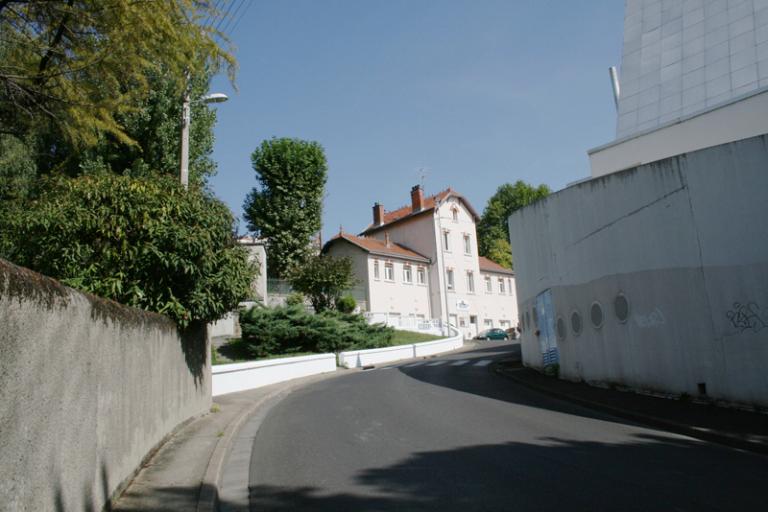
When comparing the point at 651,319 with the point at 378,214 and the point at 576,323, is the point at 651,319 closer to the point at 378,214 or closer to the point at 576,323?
the point at 576,323

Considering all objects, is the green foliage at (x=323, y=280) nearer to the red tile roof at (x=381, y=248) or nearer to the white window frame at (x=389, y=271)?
the red tile roof at (x=381, y=248)

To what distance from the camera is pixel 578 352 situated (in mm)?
15500

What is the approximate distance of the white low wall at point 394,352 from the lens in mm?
27670

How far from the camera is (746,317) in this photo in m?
10.6

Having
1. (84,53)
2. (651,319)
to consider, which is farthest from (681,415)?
(84,53)

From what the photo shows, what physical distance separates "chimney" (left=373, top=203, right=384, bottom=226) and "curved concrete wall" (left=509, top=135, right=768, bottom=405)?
133 feet

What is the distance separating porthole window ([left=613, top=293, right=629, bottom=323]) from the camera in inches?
523

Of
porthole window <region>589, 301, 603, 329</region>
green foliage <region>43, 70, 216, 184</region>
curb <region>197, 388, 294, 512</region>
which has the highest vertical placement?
green foliage <region>43, 70, 216, 184</region>

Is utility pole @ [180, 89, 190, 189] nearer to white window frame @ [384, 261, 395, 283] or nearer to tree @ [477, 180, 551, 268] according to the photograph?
white window frame @ [384, 261, 395, 283]

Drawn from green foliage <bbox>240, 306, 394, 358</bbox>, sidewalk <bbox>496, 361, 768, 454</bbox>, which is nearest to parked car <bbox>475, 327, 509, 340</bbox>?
green foliage <bbox>240, 306, 394, 358</bbox>

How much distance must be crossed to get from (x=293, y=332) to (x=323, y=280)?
9.61 metres

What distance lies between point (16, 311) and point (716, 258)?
11.2 meters

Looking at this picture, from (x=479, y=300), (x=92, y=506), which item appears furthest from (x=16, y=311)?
(x=479, y=300)

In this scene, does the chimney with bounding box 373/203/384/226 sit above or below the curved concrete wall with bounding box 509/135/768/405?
above
